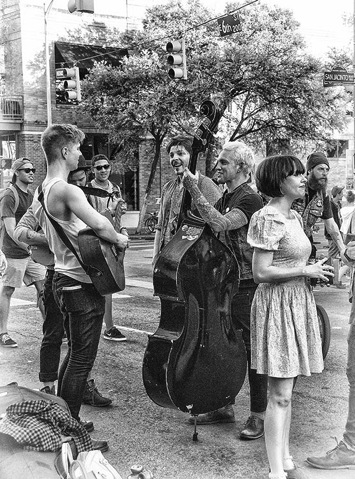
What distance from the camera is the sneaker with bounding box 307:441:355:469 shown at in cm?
381

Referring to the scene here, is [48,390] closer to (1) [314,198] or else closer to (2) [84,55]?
(1) [314,198]

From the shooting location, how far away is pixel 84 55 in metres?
26.5

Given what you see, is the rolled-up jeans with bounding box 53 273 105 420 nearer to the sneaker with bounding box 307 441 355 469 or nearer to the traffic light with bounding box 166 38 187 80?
the sneaker with bounding box 307 441 355 469

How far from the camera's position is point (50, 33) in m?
26.4

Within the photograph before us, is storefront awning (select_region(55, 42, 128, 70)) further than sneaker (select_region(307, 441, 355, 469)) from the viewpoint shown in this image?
Yes

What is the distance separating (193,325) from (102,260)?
0.62 m

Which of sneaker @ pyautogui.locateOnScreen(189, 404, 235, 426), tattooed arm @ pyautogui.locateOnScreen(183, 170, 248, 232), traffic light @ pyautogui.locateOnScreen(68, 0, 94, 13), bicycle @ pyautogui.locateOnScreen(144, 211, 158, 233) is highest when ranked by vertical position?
traffic light @ pyautogui.locateOnScreen(68, 0, 94, 13)

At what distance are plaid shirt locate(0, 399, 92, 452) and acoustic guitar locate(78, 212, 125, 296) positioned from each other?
Result: 0.74 m

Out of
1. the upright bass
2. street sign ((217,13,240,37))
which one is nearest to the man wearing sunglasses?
the upright bass

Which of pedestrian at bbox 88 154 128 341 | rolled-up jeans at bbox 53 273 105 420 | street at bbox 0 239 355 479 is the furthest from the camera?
pedestrian at bbox 88 154 128 341

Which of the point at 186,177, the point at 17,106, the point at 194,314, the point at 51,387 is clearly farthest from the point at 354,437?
the point at 17,106

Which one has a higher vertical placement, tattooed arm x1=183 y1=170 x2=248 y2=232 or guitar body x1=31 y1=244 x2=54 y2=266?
tattooed arm x1=183 y1=170 x2=248 y2=232

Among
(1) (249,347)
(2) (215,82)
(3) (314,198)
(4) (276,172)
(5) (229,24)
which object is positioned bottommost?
(1) (249,347)

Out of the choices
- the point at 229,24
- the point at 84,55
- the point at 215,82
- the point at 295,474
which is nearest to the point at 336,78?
the point at 229,24
